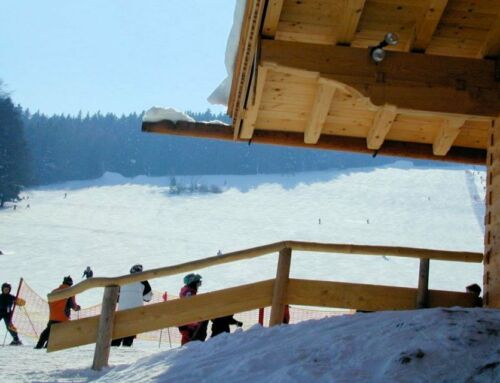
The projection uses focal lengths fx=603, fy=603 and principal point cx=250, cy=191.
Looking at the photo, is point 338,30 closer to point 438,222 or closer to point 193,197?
point 438,222

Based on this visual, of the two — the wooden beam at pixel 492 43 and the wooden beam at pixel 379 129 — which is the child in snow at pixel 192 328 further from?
the wooden beam at pixel 492 43

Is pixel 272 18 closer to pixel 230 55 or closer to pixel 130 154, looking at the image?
pixel 230 55

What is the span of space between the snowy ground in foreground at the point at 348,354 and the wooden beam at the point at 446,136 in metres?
2.45

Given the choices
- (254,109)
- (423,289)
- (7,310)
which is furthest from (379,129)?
(7,310)

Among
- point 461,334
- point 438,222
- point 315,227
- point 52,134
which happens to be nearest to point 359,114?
point 461,334

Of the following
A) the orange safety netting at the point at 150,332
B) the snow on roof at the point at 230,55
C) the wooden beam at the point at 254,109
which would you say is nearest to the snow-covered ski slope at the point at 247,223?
the orange safety netting at the point at 150,332

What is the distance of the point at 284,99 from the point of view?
21.6 ft

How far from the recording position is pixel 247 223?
2234 inches

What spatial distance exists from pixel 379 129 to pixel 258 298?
225cm

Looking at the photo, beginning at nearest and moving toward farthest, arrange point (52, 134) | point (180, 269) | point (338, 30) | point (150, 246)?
point (338, 30)
point (180, 269)
point (150, 246)
point (52, 134)

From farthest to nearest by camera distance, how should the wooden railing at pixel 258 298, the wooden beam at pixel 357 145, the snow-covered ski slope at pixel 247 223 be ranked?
the snow-covered ski slope at pixel 247 223 < the wooden beam at pixel 357 145 < the wooden railing at pixel 258 298

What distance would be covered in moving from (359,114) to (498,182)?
6.09 feet

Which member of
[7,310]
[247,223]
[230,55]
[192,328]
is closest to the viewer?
[230,55]

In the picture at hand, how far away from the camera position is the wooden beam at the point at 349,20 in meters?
5.08
